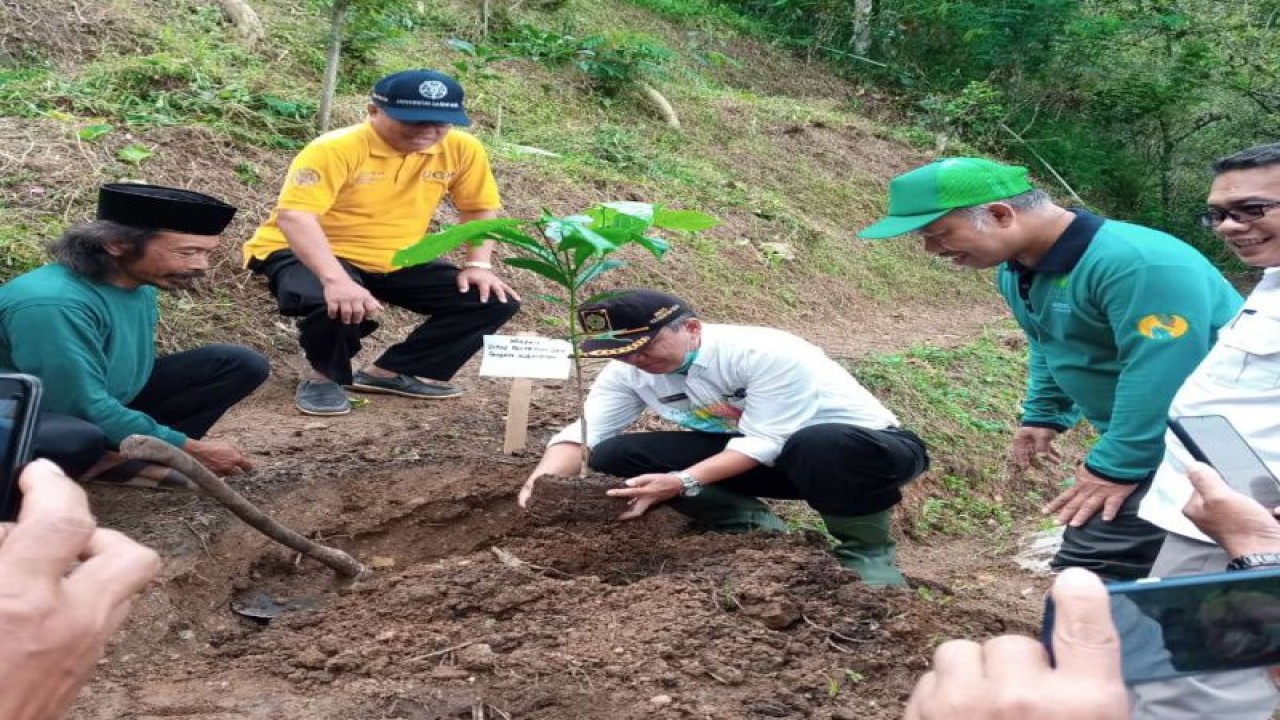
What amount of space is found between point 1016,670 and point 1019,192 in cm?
211

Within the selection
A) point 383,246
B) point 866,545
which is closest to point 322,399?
point 383,246

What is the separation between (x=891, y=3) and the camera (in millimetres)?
13211

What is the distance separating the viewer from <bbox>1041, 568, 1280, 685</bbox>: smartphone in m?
1.05

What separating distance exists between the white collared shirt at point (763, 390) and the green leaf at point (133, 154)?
3.46 m

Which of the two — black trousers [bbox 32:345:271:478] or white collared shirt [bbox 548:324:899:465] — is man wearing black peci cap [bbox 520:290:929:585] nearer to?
white collared shirt [bbox 548:324:899:465]

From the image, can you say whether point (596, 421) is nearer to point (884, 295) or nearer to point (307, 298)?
point (307, 298)

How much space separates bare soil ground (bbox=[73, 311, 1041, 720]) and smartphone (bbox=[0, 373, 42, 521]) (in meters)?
1.22

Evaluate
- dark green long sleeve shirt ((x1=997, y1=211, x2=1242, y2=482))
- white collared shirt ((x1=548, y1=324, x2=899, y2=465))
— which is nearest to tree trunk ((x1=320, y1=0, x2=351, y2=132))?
white collared shirt ((x1=548, y1=324, x2=899, y2=465))

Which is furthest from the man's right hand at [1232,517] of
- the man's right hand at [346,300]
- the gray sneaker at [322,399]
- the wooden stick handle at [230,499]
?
the gray sneaker at [322,399]

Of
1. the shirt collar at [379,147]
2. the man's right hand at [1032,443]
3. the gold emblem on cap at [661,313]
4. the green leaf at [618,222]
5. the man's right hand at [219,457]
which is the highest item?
the green leaf at [618,222]

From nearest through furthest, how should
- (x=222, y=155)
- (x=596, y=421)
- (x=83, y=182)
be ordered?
(x=596, y=421) → (x=83, y=182) → (x=222, y=155)

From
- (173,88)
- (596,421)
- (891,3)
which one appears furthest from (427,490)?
(891,3)

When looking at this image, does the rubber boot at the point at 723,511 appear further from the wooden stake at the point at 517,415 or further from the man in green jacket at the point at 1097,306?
the man in green jacket at the point at 1097,306

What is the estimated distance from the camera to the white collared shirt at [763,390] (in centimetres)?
335
